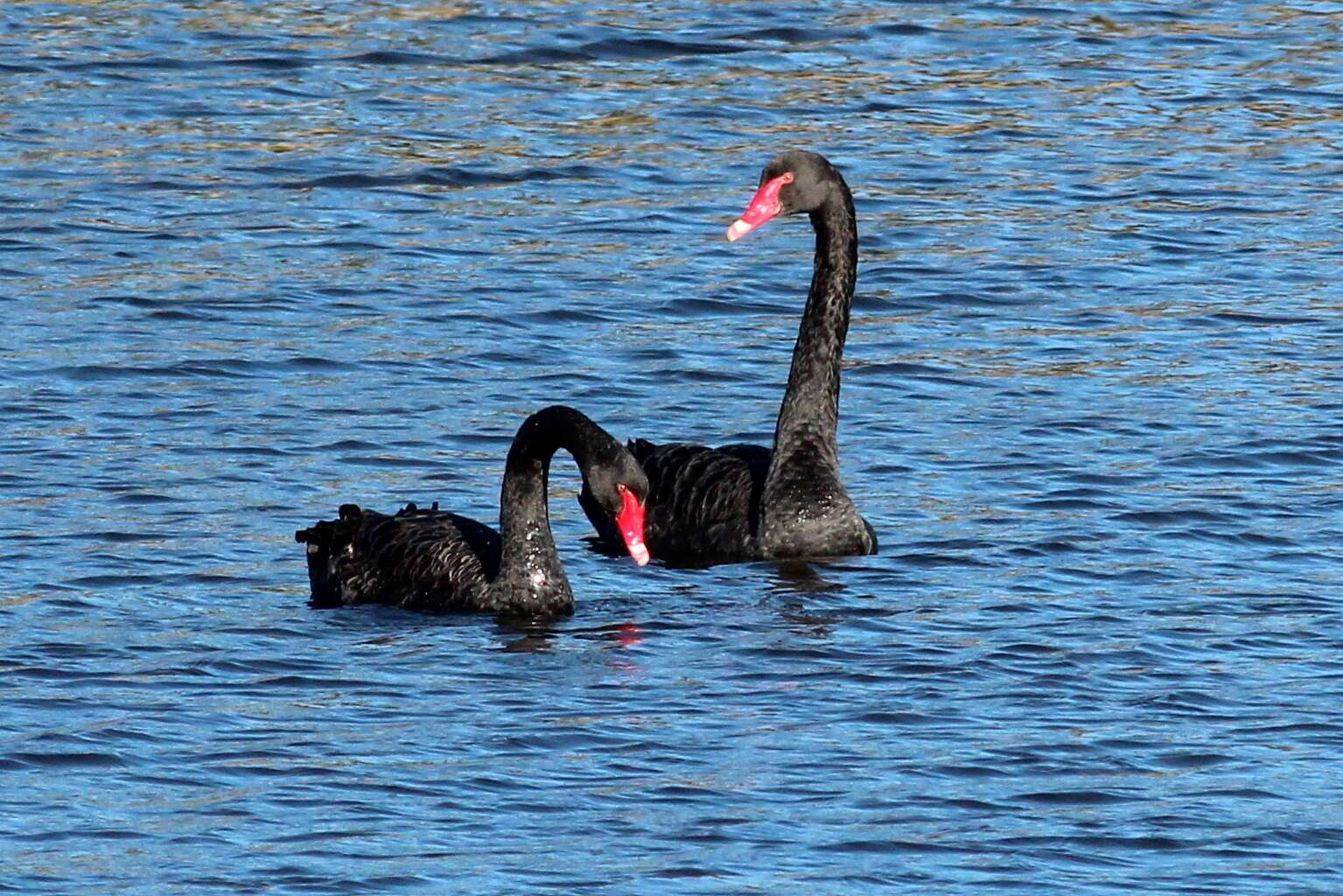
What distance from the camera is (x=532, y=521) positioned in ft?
32.4

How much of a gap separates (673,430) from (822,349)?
1.14 metres

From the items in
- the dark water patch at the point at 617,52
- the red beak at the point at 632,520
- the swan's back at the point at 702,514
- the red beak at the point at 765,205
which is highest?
the dark water patch at the point at 617,52

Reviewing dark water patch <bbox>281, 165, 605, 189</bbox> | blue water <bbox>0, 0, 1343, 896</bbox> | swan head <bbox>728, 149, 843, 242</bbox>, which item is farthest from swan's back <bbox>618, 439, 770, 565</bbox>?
dark water patch <bbox>281, 165, 605, 189</bbox>

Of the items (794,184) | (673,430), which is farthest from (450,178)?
(794,184)

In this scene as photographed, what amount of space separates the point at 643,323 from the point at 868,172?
3.20 meters

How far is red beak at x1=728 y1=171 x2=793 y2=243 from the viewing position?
1122 cm

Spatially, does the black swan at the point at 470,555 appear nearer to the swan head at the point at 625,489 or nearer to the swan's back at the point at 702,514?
the swan head at the point at 625,489

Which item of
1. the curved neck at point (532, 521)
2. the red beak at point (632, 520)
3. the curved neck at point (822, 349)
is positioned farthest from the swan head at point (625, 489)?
the curved neck at point (822, 349)

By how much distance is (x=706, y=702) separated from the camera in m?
8.75

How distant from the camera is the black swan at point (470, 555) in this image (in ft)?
Result: 32.3

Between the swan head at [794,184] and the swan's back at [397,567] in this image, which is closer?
the swan's back at [397,567]

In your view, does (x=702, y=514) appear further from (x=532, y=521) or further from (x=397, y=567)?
(x=397, y=567)

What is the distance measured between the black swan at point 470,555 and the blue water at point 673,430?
0.13m

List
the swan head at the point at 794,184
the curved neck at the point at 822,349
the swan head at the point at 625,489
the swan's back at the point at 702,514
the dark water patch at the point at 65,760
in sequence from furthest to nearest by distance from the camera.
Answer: the swan head at the point at 794,184 → the curved neck at the point at 822,349 → the swan's back at the point at 702,514 → the swan head at the point at 625,489 → the dark water patch at the point at 65,760
